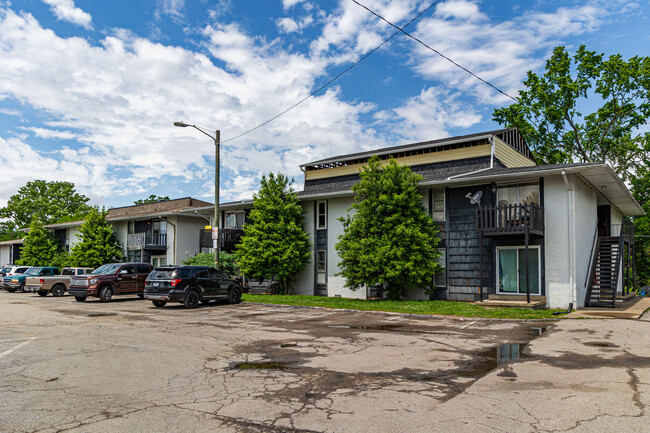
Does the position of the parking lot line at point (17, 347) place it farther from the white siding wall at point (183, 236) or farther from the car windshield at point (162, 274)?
the white siding wall at point (183, 236)

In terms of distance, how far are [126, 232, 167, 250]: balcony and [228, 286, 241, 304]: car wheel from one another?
1591 centimetres

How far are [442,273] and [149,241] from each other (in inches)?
901

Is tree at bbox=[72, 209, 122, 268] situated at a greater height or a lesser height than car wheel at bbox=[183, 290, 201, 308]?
greater

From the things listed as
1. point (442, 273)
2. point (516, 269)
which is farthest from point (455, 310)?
point (442, 273)

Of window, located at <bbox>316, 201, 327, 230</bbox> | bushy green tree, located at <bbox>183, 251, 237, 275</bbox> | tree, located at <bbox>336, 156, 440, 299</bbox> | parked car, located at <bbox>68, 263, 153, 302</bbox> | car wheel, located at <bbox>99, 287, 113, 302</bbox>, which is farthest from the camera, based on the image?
bushy green tree, located at <bbox>183, 251, 237, 275</bbox>

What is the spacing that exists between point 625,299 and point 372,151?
16.8m

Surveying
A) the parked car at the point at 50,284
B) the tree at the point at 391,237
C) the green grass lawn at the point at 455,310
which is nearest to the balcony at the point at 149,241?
the parked car at the point at 50,284

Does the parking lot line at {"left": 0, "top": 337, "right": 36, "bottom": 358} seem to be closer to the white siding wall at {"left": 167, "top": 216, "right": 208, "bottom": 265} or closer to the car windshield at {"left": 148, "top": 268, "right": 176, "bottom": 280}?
the car windshield at {"left": 148, "top": 268, "right": 176, "bottom": 280}

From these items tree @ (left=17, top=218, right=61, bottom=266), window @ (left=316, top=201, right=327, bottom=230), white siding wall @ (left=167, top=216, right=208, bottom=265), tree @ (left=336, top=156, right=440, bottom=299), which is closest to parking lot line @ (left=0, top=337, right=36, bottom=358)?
tree @ (left=336, top=156, right=440, bottom=299)

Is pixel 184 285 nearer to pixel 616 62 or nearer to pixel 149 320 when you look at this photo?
pixel 149 320

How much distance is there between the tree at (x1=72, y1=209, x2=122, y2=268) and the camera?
3619 centimetres

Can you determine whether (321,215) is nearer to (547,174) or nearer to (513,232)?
(513,232)

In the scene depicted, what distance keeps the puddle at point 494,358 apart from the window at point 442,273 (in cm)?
1123

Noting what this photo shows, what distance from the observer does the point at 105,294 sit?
2241cm
